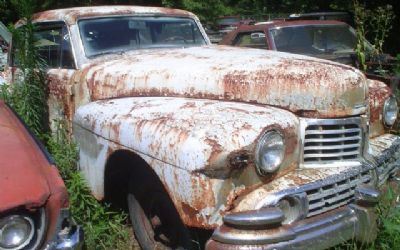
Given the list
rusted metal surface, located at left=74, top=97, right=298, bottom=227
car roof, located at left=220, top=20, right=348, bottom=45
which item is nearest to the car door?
rusted metal surface, located at left=74, top=97, right=298, bottom=227

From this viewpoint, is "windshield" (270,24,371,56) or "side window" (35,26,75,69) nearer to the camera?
"side window" (35,26,75,69)

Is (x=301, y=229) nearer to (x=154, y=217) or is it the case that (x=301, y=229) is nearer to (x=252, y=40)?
(x=154, y=217)

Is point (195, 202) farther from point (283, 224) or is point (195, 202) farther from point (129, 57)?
point (129, 57)

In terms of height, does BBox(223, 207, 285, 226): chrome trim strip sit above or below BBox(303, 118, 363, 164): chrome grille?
below

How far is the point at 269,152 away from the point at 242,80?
0.66 meters

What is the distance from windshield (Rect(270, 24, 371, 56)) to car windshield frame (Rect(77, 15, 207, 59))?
270 cm

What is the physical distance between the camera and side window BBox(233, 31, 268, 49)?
25.7ft

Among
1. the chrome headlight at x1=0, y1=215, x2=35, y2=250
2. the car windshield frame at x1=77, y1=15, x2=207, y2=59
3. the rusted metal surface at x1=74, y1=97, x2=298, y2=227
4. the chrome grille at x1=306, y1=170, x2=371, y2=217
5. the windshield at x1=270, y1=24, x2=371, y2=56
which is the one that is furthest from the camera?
the windshield at x1=270, y1=24, x2=371, y2=56

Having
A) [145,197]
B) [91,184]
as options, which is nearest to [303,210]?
[145,197]

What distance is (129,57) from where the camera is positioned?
431cm

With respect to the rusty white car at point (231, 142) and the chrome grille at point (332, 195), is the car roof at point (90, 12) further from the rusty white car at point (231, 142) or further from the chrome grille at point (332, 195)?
the chrome grille at point (332, 195)

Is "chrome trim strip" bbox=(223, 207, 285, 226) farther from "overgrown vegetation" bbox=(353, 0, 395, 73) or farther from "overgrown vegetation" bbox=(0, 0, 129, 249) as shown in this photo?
"overgrown vegetation" bbox=(353, 0, 395, 73)

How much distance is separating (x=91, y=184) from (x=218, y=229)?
1.30m

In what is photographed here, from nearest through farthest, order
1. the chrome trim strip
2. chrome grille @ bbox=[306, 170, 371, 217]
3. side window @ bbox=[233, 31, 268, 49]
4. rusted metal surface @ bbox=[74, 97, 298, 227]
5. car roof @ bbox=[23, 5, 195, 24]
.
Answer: the chrome trim strip
rusted metal surface @ bbox=[74, 97, 298, 227]
chrome grille @ bbox=[306, 170, 371, 217]
car roof @ bbox=[23, 5, 195, 24]
side window @ bbox=[233, 31, 268, 49]
